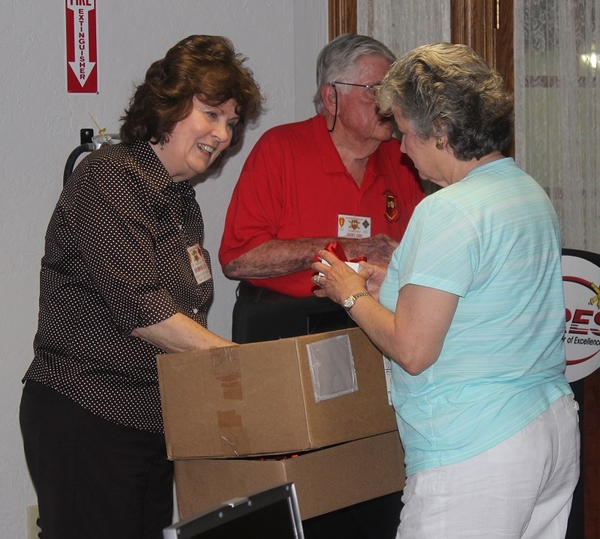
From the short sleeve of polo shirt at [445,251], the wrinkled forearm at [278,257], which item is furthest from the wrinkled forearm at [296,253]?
the short sleeve of polo shirt at [445,251]

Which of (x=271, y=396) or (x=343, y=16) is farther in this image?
(x=343, y=16)

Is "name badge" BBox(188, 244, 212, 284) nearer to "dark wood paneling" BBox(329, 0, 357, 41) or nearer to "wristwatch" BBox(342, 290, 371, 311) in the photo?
"wristwatch" BBox(342, 290, 371, 311)

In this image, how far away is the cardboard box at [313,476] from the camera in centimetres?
188

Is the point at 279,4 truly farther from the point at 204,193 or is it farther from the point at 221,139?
the point at 221,139

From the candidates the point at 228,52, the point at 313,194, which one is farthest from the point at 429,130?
the point at 313,194

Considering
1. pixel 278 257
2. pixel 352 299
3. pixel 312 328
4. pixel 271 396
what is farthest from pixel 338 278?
pixel 278 257

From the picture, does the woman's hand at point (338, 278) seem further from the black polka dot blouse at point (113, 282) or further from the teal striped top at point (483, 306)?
the black polka dot blouse at point (113, 282)

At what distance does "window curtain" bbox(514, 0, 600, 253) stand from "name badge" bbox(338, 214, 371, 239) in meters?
0.67

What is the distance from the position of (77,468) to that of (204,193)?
4.61 ft

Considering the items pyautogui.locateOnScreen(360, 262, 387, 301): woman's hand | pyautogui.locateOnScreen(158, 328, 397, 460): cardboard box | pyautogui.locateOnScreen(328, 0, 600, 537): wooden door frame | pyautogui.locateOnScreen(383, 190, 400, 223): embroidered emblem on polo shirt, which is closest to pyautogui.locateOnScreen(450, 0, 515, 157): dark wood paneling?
pyautogui.locateOnScreen(328, 0, 600, 537): wooden door frame

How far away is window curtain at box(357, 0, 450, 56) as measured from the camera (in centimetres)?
302

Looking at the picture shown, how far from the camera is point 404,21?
3082 millimetres

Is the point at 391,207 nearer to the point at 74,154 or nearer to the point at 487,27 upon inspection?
the point at 487,27

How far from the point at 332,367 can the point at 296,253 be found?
0.81m
